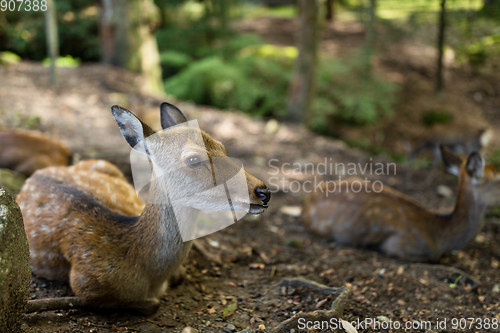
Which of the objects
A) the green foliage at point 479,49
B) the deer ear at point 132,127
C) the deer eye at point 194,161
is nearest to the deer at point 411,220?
the deer eye at point 194,161

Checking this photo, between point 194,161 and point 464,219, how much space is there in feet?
12.1

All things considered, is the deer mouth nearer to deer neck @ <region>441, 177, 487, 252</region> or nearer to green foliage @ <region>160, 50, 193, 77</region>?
deer neck @ <region>441, 177, 487, 252</region>

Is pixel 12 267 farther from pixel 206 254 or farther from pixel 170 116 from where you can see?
pixel 206 254

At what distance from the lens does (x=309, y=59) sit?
10039 millimetres

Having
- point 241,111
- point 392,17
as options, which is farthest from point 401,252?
point 392,17

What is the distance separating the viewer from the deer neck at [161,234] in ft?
9.83

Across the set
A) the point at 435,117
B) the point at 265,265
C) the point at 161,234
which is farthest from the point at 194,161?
the point at 435,117

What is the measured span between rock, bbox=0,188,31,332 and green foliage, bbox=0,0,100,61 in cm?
1146

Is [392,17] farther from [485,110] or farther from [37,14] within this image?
[37,14]

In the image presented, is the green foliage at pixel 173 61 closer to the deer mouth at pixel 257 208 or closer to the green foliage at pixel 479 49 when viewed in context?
the green foliage at pixel 479 49

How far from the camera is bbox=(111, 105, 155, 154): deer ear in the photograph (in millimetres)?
2809

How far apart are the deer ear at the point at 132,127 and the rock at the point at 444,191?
6064mm

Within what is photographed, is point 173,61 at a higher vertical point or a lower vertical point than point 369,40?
lower

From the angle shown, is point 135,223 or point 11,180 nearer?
point 135,223
